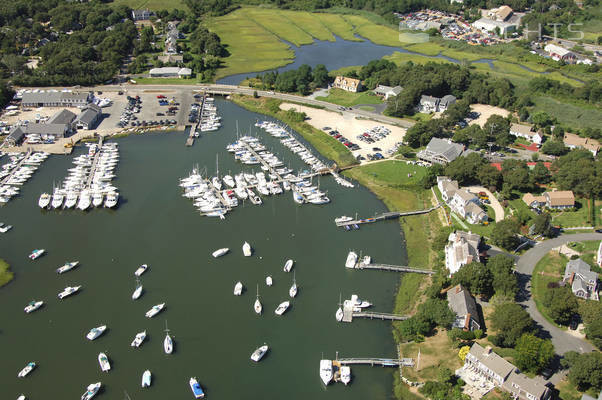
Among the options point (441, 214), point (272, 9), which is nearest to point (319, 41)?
point (272, 9)

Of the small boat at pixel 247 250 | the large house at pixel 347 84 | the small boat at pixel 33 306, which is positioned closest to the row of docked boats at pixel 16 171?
the small boat at pixel 33 306

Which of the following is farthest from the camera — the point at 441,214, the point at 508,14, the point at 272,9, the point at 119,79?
the point at 272,9

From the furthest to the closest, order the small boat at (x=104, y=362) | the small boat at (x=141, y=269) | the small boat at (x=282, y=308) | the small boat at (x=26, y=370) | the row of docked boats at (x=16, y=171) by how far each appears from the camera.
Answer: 1. the row of docked boats at (x=16, y=171)
2. the small boat at (x=141, y=269)
3. the small boat at (x=282, y=308)
4. the small boat at (x=104, y=362)
5. the small boat at (x=26, y=370)

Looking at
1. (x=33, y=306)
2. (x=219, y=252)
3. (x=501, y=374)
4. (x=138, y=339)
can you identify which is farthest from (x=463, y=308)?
(x=33, y=306)

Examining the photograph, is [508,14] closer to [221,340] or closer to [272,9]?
[272,9]

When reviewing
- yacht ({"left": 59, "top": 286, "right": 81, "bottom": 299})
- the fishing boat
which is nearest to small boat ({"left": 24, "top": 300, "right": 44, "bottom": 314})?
yacht ({"left": 59, "top": 286, "right": 81, "bottom": 299})

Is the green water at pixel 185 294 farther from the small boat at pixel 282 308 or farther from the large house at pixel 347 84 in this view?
the large house at pixel 347 84

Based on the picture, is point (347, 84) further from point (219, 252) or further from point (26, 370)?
point (26, 370)
